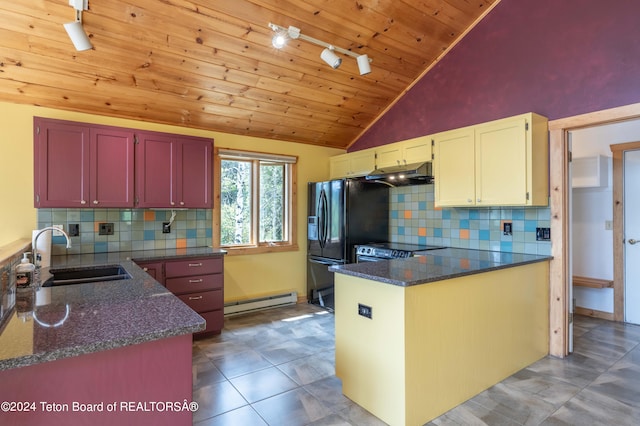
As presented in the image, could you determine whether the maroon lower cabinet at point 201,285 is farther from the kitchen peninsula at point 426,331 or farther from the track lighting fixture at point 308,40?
the track lighting fixture at point 308,40

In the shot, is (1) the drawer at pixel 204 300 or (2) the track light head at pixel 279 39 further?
(1) the drawer at pixel 204 300

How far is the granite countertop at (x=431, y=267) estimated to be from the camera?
195 cm

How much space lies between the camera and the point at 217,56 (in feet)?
9.82

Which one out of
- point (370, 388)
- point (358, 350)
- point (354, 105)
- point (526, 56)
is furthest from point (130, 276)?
point (526, 56)

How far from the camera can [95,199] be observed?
9.84ft

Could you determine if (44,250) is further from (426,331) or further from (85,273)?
(426,331)

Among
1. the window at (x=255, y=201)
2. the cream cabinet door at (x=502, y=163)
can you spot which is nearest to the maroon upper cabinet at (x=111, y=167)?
the window at (x=255, y=201)

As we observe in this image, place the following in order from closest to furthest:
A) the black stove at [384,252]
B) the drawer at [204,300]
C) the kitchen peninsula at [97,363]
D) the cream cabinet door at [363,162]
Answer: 1. the kitchen peninsula at [97,363]
2. the drawer at [204,300]
3. the black stove at [384,252]
4. the cream cabinet door at [363,162]

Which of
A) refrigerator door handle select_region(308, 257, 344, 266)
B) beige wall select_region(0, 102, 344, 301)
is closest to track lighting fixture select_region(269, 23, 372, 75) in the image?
beige wall select_region(0, 102, 344, 301)

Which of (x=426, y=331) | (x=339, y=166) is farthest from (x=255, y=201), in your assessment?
(x=426, y=331)

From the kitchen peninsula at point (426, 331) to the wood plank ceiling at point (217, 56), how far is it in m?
2.13

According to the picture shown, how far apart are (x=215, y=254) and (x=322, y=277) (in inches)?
59.4

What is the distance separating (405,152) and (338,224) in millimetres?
1136

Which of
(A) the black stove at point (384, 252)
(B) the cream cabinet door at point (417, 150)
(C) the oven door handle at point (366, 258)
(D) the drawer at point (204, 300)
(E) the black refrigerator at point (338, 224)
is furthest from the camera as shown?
(E) the black refrigerator at point (338, 224)
